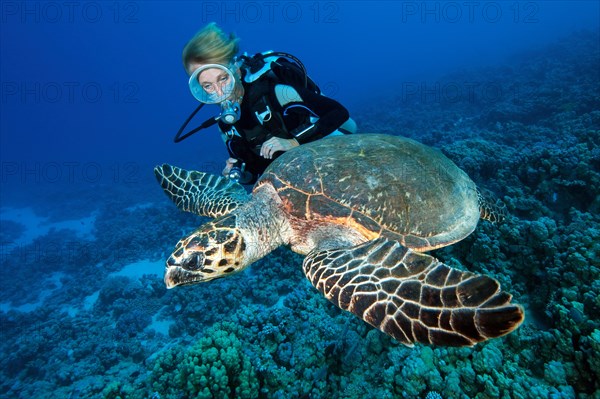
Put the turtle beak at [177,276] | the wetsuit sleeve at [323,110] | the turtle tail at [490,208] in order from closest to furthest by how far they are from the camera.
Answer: the turtle beak at [177,276]
the wetsuit sleeve at [323,110]
the turtle tail at [490,208]

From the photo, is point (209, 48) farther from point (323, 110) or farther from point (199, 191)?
point (199, 191)

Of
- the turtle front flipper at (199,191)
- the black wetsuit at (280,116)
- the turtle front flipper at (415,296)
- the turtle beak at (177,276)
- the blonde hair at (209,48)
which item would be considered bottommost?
the turtle front flipper at (415,296)

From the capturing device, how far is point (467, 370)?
237 centimetres

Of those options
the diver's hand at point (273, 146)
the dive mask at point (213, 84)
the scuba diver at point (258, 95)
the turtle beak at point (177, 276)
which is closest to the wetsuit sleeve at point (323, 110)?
the scuba diver at point (258, 95)

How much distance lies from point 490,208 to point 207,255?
11.4 ft

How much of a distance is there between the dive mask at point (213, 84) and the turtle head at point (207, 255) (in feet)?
5.94

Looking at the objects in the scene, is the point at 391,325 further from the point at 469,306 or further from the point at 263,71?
the point at 263,71

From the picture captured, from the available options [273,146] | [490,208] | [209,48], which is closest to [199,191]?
[273,146]

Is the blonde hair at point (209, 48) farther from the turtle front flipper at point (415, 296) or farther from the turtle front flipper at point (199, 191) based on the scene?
the turtle front flipper at point (415, 296)

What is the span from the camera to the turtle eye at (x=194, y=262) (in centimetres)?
239

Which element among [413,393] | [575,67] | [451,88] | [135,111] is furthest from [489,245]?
[135,111]

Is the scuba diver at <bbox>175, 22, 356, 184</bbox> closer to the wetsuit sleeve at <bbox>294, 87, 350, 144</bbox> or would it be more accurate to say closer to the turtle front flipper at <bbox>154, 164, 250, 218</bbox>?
the wetsuit sleeve at <bbox>294, 87, 350, 144</bbox>

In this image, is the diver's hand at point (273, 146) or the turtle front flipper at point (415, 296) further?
the diver's hand at point (273, 146)

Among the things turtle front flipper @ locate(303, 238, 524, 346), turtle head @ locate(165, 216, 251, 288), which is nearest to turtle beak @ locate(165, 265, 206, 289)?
turtle head @ locate(165, 216, 251, 288)
